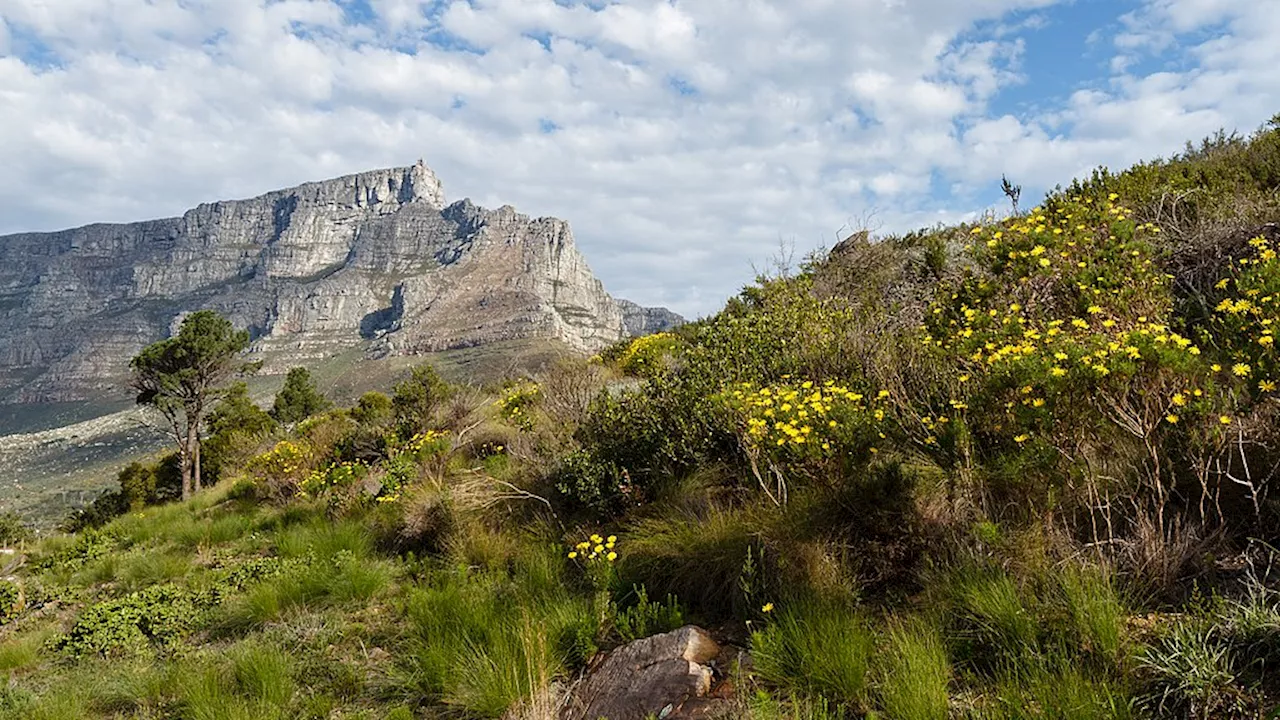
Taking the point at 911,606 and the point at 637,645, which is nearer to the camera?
the point at 911,606

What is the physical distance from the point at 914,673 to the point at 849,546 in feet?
3.64

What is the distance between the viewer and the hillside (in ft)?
9.76

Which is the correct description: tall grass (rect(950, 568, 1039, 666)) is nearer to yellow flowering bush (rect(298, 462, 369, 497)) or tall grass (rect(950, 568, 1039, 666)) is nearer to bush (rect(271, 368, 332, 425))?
yellow flowering bush (rect(298, 462, 369, 497))

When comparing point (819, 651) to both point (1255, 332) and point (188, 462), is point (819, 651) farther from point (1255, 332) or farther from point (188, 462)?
point (188, 462)

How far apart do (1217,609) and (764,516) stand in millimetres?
2366

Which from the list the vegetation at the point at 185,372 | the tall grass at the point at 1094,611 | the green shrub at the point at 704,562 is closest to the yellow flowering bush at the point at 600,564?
the green shrub at the point at 704,562

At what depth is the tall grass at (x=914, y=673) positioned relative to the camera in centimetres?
274

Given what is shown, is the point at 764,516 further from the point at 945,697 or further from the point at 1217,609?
the point at 1217,609

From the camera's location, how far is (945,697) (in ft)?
9.09

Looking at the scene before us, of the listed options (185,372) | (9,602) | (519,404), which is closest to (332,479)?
(519,404)

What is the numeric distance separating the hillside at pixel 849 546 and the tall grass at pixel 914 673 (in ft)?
0.05

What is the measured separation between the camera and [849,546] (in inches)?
155

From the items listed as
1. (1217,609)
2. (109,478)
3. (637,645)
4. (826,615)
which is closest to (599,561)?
(637,645)

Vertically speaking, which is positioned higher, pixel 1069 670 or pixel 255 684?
pixel 1069 670
